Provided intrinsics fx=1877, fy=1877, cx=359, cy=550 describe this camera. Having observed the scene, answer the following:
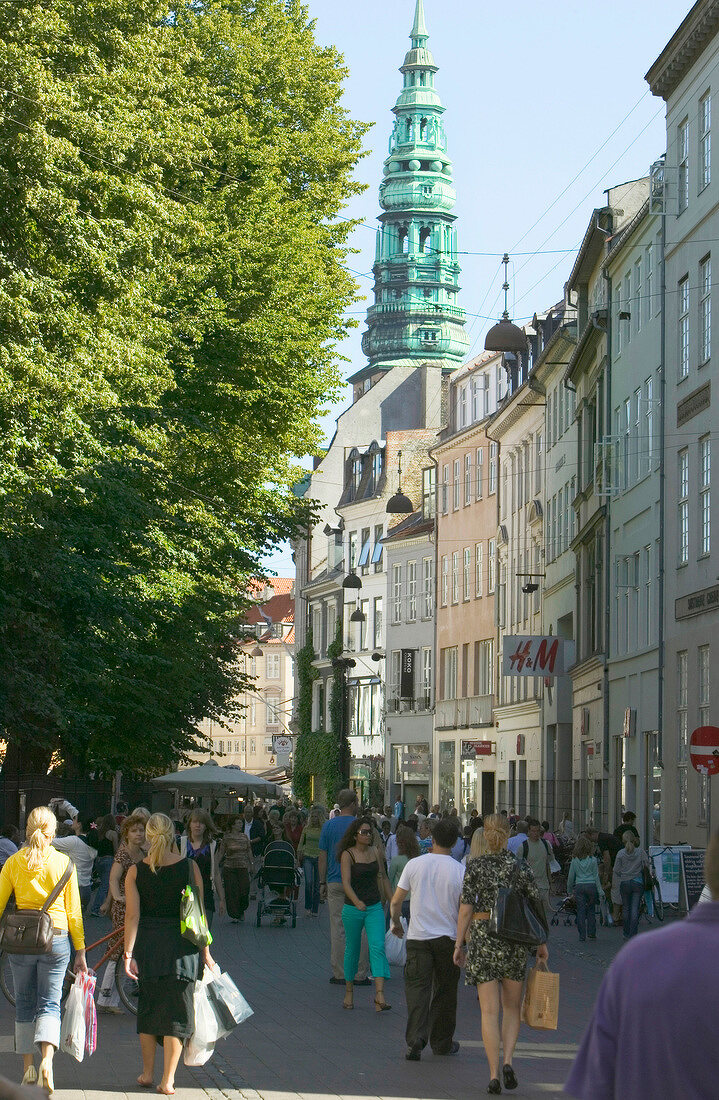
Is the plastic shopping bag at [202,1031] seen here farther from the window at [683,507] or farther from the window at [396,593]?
the window at [396,593]

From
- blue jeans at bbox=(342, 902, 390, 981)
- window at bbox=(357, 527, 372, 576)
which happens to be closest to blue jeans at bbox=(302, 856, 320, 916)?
blue jeans at bbox=(342, 902, 390, 981)

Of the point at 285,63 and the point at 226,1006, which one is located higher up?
the point at 285,63

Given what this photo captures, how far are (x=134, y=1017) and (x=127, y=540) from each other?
14.9 metres

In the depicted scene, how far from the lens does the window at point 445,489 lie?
259ft

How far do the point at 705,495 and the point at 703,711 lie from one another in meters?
3.80

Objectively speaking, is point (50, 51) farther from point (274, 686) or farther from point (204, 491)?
point (274, 686)

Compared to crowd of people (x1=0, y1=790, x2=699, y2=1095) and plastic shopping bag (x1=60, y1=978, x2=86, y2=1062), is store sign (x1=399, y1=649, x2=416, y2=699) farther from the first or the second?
plastic shopping bag (x1=60, y1=978, x2=86, y2=1062)

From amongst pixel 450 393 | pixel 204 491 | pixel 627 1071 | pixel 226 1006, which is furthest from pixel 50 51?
pixel 450 393

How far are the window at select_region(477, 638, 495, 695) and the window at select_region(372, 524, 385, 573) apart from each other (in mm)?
13521

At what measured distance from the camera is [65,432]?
2544cm

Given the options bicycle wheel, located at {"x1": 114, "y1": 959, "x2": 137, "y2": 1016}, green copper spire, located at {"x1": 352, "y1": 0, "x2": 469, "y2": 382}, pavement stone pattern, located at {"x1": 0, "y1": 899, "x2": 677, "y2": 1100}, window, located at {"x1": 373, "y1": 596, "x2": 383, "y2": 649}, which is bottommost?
pavement stone pattern, located at {"x1": 0, "y1": 899, "x2": 677, "y2": 1100}

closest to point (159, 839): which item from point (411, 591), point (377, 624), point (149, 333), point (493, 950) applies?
point (493, 950)

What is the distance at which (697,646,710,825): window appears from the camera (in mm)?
32344

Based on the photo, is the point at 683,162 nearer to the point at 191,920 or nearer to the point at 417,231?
the point at 191,920
